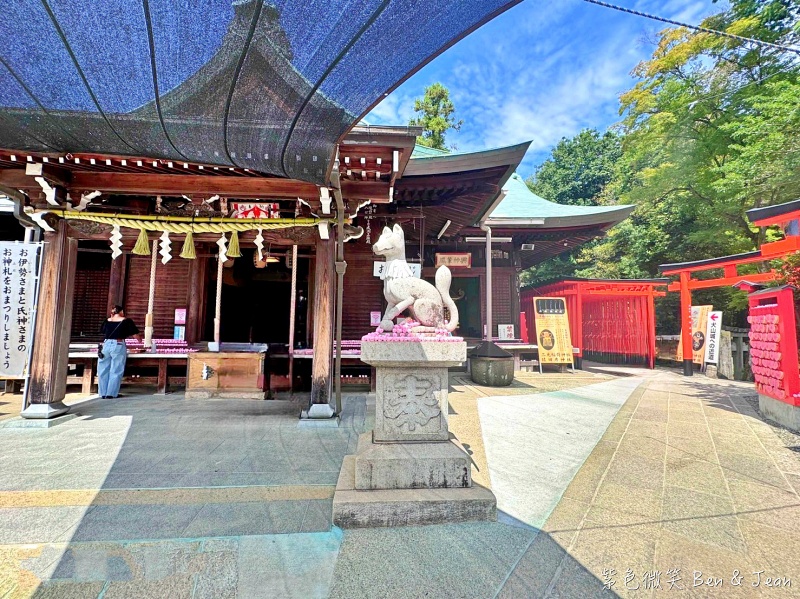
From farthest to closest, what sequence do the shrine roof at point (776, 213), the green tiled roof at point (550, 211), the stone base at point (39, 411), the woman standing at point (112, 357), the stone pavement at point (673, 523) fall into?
the green tiled roof at point (550, 211) < the woman standing at point (112, 357) < the shrine roof at point (776, 213) < the stone base at point (39, 411) < the stone pavement at point (673, 523)

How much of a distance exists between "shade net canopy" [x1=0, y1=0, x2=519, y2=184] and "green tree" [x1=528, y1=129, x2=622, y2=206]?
79.9 feet

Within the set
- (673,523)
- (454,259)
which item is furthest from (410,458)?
(454,259)

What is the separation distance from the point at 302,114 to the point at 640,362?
14.2 meters

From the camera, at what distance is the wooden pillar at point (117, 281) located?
7.93m

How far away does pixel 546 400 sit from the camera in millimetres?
6570

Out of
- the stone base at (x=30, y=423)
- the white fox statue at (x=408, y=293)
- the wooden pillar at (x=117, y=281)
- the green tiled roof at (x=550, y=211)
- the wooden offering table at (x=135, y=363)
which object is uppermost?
the green tiled roof at (x=550, y=211)

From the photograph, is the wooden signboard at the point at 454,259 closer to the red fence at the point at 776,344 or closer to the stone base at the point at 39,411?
the red fence at the point at 776,344

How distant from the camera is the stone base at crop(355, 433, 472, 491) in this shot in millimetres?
2633

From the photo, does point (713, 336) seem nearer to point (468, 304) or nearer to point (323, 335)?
point (468, 304)

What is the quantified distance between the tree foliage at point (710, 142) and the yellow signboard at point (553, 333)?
4856 millimetres

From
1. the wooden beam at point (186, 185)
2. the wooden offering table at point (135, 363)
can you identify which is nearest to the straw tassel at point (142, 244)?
the wooden beam at point (186, 185)

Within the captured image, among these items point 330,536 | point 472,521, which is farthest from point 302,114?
point 472,521

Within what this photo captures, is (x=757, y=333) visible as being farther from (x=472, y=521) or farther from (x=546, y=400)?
(x=472, y=521)

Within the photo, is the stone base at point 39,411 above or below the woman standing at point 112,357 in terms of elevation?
below
